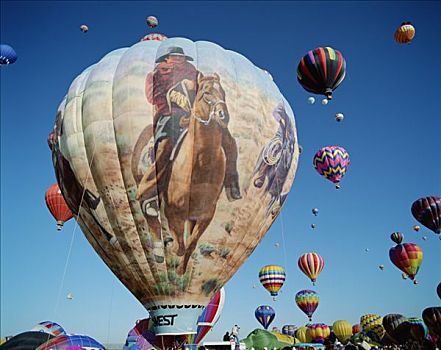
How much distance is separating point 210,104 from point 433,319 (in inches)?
564

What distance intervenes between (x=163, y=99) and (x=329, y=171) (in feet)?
35.6

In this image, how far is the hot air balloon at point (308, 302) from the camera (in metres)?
25.0

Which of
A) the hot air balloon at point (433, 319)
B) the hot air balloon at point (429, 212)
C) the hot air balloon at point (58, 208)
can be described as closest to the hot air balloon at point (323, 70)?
the hot air balloon at point (58, 208)

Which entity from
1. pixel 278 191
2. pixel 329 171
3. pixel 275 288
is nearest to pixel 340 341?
pixel 275 288

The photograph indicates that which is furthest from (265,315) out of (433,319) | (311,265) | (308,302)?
(433,319)

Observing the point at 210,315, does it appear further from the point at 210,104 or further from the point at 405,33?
the point at 405,33

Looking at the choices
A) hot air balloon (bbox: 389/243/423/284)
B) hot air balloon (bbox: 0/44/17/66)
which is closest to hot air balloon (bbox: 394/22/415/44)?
hot air balloon (bbox: 389/243/423/284)

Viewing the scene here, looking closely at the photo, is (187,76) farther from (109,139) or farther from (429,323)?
(429,323)

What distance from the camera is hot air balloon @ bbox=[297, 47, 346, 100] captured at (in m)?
14.0

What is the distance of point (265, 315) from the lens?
1089 inches

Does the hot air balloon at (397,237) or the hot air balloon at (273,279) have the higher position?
the hot air balloon at (397,237)

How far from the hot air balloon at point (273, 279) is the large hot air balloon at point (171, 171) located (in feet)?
38.4

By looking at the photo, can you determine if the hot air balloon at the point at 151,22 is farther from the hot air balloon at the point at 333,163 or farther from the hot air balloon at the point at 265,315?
the hot air balloon at the point at 265,315

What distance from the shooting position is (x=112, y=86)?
9.38 metres
